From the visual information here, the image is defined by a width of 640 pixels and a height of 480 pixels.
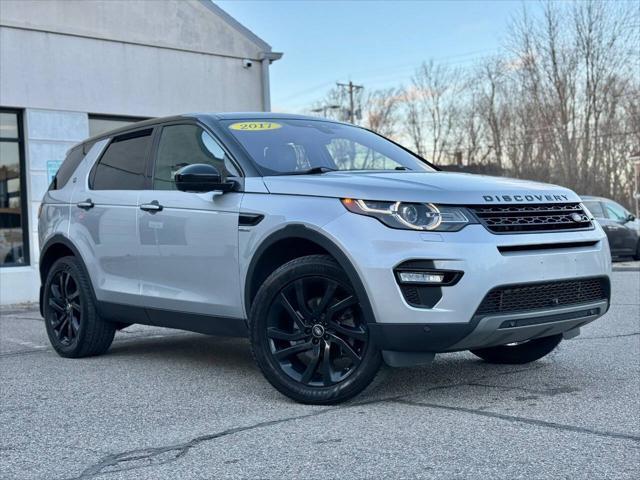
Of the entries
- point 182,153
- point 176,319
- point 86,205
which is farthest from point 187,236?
point 86,205

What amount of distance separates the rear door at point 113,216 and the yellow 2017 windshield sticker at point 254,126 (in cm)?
95

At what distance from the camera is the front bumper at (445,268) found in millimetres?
4250

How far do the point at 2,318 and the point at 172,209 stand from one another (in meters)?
6.52

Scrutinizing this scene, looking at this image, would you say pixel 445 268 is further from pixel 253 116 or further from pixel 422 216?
pixel 253 116

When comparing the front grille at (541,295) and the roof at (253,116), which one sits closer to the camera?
the front grille at (541,295)

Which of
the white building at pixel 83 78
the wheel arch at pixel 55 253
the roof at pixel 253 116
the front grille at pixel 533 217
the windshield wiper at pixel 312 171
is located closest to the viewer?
the front grille at pixel 533 217

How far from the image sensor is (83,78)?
48.0ft

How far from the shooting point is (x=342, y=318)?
4645mm

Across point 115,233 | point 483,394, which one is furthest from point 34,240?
point 483,394

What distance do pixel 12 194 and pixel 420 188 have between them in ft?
36.8

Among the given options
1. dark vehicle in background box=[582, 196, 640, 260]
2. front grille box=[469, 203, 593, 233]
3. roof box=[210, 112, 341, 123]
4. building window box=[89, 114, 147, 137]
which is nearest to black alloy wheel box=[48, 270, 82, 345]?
roof box=[210, 112, 341, 123]

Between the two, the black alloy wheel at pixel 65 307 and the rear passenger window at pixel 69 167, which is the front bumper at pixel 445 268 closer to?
the black alloy wheel at pixel 65 307

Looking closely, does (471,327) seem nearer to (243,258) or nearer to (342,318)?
(342,318)

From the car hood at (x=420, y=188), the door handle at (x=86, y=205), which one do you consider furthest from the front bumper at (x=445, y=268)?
the door handle at (x=86, y=205)
